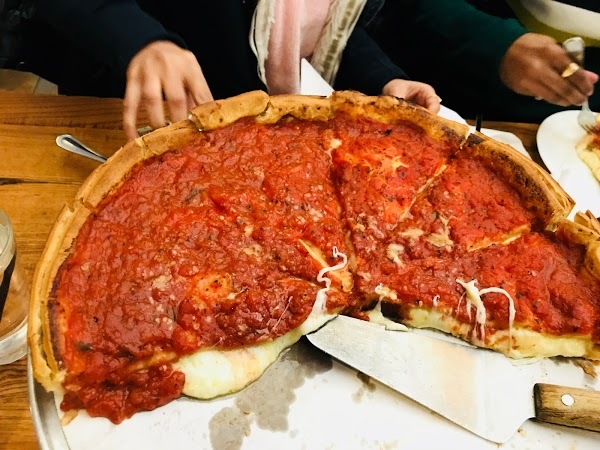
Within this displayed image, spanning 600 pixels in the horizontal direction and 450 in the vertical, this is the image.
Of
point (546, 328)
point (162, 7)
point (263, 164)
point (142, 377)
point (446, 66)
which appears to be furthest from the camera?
point (446, 66)

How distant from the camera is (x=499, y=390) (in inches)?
44.0

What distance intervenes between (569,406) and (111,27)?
1350 millimetres

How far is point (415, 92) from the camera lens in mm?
1663

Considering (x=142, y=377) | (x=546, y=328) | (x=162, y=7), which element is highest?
(x=162, y=7)

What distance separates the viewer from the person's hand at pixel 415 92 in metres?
1.61

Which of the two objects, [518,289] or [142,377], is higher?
[518,289]

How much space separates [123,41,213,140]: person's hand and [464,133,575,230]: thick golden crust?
0.75 metres

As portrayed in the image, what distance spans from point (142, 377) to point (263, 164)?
0.58 meters

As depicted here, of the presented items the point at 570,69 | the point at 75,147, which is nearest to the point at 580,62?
the point at 570,69

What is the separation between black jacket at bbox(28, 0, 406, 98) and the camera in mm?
1404

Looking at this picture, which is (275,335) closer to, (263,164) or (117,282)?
(117,282)

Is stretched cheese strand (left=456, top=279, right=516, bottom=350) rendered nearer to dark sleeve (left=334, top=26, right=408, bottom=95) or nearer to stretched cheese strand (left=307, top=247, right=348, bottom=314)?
stretched cheese strand (left=307, top=247, right=348, bottom=314)

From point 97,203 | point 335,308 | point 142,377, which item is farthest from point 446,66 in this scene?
point 142,377

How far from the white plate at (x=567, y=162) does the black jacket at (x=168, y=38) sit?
506 millimetres
